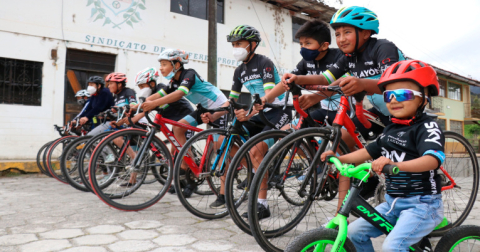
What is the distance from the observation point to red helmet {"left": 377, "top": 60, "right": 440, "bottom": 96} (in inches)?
78.0

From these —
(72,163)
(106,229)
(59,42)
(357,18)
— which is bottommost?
(106,229)

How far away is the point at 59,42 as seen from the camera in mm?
→ 9445

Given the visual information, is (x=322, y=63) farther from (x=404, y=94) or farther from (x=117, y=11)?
(x=117, y=11)

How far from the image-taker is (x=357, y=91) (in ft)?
8.07

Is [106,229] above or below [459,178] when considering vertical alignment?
below

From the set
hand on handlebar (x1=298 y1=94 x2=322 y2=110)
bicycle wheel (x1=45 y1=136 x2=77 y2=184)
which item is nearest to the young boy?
hand on handlebar (x1=298 y1=94 x2=322 y2=110)

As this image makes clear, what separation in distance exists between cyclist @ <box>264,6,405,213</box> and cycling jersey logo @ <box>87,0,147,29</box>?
884cm

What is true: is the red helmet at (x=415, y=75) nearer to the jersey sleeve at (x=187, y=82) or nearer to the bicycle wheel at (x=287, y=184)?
the bicycle wheel at (x=287, y=184)

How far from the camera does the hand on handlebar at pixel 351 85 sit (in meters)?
2.42

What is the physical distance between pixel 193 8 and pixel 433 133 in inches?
457

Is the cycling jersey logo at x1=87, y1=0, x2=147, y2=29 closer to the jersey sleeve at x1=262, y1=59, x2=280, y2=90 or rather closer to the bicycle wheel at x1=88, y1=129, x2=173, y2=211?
the bicycle wheel at x1=88, y1=129, x2=173, y2=211

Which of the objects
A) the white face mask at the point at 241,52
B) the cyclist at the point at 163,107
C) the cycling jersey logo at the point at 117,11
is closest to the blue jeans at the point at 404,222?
the white face mask at the point at 241,52

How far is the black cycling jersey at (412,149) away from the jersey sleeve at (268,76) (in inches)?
71.7

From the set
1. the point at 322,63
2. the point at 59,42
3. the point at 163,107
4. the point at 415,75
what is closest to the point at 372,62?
the point at 415,75
